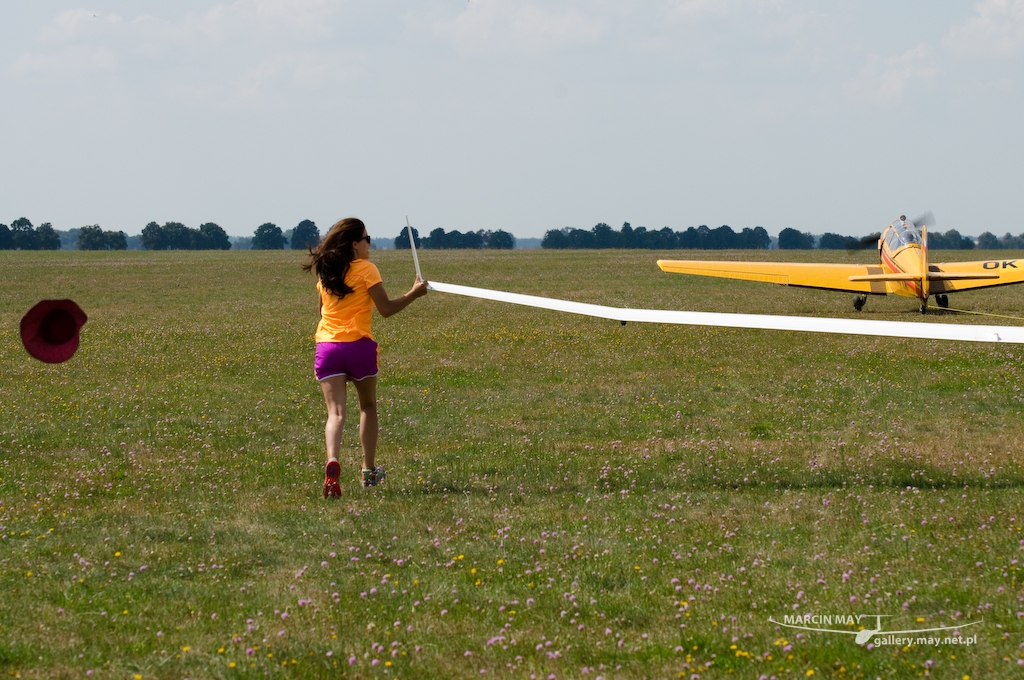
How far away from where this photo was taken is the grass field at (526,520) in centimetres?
477

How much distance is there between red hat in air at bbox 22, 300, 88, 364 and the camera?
6875 mm

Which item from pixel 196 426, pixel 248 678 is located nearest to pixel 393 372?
pixel 196 426

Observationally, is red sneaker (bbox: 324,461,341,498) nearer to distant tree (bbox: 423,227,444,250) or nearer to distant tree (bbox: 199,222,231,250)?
distant tree (bbox: 423,227,444,250)

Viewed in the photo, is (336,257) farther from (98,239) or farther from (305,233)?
(98,239)

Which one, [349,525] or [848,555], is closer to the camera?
[848,555]

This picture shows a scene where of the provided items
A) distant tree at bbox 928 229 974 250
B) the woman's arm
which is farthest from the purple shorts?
distant tree at bbox 928 229 974 250

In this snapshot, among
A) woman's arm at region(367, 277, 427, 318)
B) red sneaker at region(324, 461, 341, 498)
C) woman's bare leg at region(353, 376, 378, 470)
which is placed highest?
woman's arm at region(367, 277, 427, 318)

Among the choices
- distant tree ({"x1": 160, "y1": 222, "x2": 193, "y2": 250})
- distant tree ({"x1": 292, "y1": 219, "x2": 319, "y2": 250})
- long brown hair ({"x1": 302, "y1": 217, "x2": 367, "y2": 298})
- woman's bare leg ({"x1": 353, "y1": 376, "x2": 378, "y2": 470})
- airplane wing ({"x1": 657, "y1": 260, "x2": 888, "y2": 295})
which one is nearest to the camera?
long brown hair ({"x1": 302, "y1": 217, "x2": 367, "y2": 298})

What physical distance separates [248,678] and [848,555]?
3.74 meters

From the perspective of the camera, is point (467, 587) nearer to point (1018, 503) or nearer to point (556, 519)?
point (556, 519)

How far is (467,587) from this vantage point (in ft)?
18.5

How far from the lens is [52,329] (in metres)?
7.10

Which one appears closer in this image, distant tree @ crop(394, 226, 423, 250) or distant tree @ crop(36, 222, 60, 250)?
distant tree @ crop(394, 226, 423, 250)

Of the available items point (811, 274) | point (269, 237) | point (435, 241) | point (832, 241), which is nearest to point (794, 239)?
point (832, 241)
